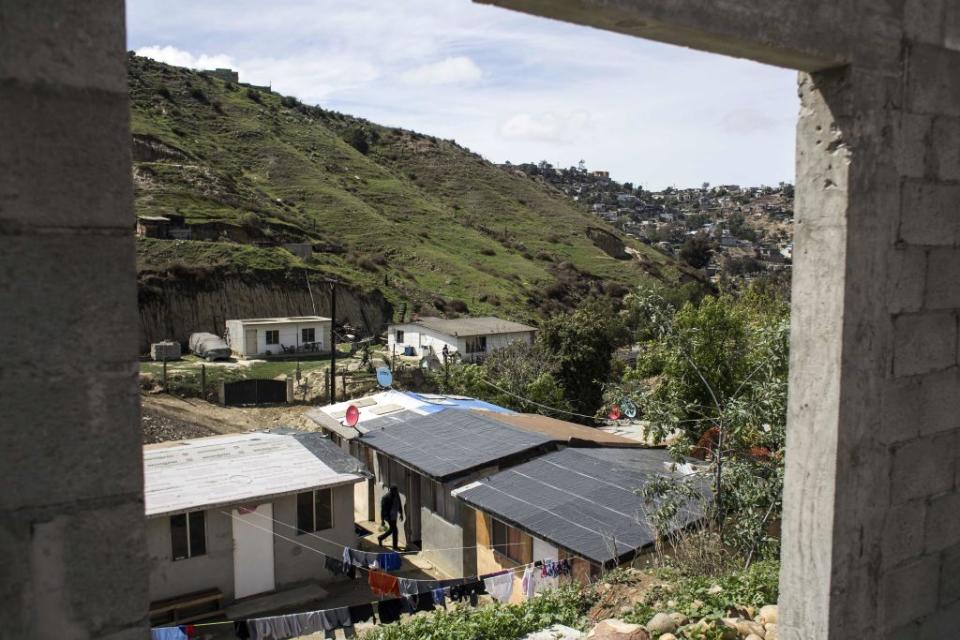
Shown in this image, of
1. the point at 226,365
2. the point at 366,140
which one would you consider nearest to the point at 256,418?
the point at 226,365

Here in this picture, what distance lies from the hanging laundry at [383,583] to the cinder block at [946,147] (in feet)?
35.6

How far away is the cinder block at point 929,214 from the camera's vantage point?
12.7 ft

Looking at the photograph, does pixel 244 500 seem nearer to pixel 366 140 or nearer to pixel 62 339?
pixel 62 339

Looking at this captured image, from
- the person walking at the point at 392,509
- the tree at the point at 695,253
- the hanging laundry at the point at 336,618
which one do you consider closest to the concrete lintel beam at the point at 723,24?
the hanging laundry at the point at 336,618

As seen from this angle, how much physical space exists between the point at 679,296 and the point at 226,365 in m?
31.9

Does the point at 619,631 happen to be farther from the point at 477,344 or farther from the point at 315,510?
the point at 477,344

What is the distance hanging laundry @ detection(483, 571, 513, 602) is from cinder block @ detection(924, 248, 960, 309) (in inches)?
351

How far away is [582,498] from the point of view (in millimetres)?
12992

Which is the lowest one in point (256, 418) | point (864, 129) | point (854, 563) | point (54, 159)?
point (256, 418)

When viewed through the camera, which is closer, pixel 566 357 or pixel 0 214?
pixel 0 214

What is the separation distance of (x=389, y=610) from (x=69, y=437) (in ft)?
30.1

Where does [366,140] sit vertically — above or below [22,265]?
above

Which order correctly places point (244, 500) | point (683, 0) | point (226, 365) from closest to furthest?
point (683, 0)
point (244, 500)
point (226, 365)

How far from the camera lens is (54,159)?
200 cm
